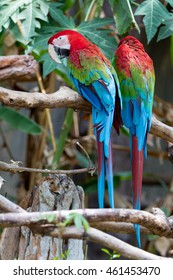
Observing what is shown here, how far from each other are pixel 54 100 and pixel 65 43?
364 mm

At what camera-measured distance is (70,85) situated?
8.82 ft

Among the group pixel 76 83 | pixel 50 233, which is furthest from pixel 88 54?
pixel 50 233

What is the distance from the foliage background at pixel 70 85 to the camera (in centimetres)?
212

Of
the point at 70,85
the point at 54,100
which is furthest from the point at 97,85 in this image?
the point at 70,85

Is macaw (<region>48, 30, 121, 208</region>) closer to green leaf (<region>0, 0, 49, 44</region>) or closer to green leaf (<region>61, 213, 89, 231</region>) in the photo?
green leaf (<region>0, 0, 49, 44</region>)

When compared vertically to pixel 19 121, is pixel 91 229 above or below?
above

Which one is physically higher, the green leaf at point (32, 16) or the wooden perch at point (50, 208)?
the green leaf at point (32, 16)

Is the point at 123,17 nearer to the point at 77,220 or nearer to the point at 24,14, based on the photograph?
the point at 24,14

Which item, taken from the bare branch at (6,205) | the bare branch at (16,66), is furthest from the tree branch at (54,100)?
the bare branch at (6,205)

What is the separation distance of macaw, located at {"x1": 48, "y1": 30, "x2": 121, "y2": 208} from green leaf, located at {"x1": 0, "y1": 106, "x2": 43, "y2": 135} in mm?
692

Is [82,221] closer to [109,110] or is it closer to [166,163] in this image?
[109,110]

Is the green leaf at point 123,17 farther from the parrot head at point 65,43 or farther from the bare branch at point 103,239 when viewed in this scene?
the bare branch at point 103,239

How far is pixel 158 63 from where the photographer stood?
3229 mm

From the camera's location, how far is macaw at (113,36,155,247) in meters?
1.75
